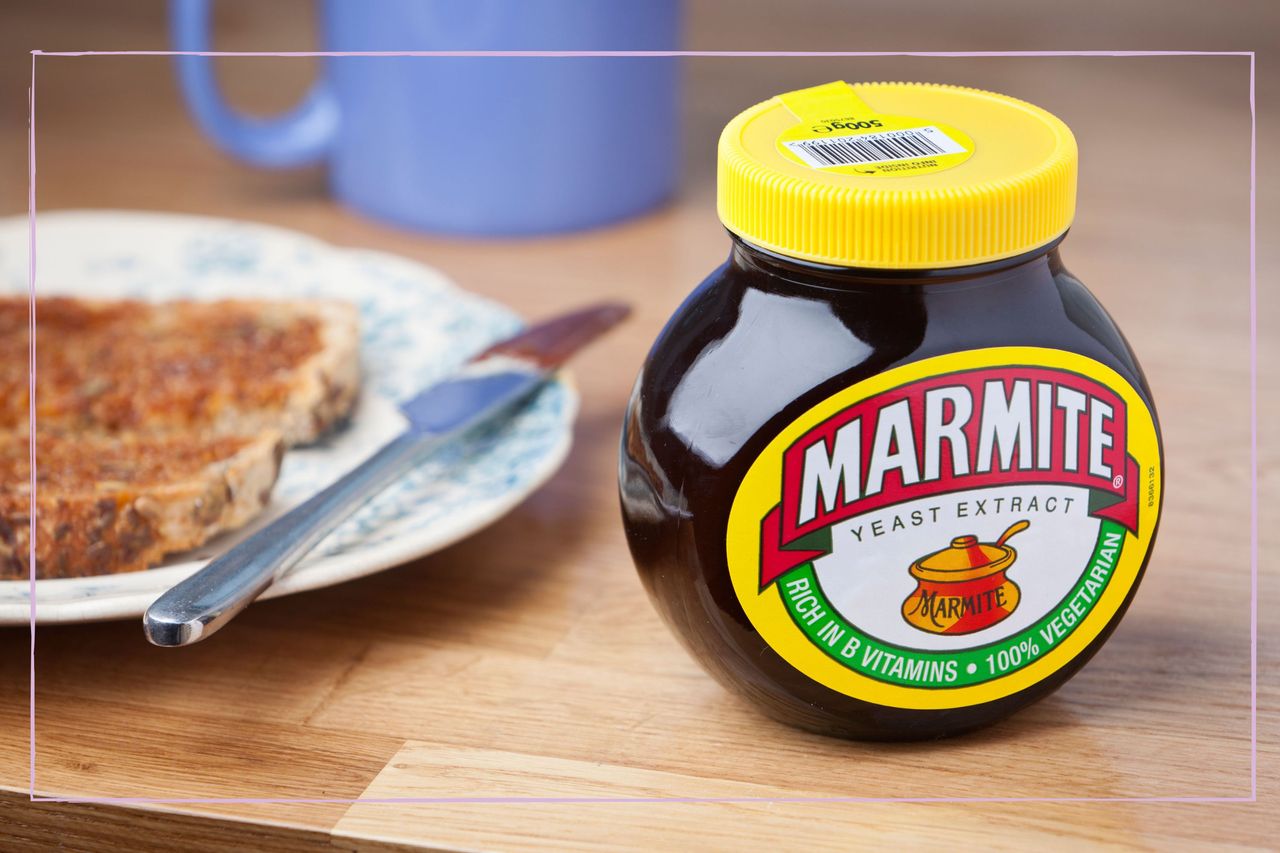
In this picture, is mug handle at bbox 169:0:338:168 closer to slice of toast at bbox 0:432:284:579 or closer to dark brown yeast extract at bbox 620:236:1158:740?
slice of toast at bbox 0:432:284:579

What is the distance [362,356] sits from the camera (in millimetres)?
1186

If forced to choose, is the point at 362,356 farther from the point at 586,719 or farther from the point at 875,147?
the point at 875,147

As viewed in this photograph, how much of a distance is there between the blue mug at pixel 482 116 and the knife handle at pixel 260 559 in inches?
24.0

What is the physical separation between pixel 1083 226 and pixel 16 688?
1158mm

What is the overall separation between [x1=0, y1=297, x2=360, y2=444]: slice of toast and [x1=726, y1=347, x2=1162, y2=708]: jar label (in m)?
0.49

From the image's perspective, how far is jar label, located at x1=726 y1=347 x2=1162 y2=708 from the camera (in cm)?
65

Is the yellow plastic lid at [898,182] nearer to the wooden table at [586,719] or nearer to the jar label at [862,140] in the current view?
the jar label at [862,140]

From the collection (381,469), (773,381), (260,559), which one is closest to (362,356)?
(381,469)

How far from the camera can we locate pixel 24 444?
1.01m

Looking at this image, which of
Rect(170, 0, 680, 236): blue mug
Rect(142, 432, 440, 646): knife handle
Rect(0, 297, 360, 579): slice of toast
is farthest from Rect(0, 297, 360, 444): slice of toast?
Rect(170, 0, 680, 236): blue mug

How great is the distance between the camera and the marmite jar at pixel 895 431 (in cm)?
64

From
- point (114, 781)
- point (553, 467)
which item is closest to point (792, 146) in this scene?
point (553, 467)

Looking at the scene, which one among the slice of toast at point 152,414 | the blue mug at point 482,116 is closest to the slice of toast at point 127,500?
the slice of toast at point 152,414

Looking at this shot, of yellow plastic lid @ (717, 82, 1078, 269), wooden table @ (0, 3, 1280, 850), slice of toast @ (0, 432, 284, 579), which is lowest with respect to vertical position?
wooden table @ (0, 3, 1280, 850)
